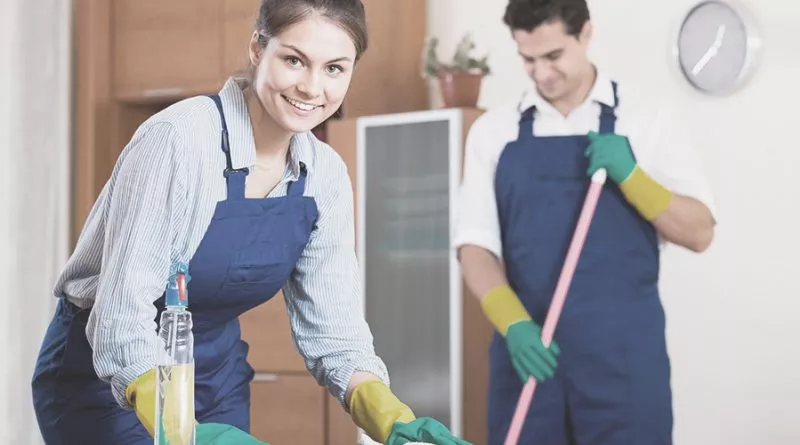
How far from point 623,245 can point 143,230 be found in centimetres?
134

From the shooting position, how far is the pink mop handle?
2.43 metres

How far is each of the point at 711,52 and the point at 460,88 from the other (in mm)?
786

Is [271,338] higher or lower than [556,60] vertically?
lower

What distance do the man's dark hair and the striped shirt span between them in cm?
103

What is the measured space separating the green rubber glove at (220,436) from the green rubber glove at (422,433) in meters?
0.20

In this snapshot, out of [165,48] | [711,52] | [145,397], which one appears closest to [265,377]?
[165,48]

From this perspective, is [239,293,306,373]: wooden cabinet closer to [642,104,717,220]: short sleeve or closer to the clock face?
the clock face

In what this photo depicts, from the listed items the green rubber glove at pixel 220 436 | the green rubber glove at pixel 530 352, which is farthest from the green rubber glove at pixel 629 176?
the green rubber glove at pixel 220 436

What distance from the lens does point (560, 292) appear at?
2.43 meters

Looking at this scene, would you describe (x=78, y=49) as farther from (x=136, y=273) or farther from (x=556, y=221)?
(x=136, y=273)

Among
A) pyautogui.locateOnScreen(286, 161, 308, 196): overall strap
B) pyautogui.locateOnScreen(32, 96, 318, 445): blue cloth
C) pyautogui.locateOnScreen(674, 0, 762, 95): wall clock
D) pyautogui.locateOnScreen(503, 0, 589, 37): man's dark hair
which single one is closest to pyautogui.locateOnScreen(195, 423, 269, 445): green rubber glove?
pyautogui.locateOnScreen(32, 96, 318, 445): blue cloth

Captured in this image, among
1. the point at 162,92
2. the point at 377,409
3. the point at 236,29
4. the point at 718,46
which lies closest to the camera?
the point at 377,409

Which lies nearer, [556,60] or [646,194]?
[646,194]

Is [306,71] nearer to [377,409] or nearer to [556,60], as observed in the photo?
[377,409]
